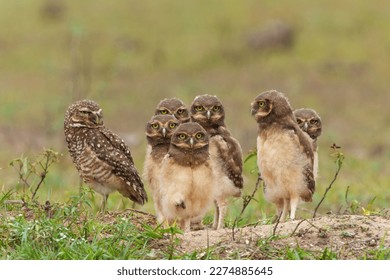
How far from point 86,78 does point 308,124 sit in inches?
534

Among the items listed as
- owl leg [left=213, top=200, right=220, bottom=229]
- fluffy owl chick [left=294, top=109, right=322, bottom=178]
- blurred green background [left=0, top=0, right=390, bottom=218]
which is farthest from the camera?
blurred green background [left=0, top=0, right=390, bottom=218]

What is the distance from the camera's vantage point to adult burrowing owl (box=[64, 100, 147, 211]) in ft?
25.9

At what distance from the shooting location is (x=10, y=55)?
2642 cm

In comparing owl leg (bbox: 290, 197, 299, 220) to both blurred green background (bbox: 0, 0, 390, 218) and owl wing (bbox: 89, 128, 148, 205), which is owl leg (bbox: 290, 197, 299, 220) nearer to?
owl wing (bbox: 89, 128, 148, 205)

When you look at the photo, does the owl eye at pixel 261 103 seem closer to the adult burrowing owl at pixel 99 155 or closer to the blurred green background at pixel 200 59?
the adult burrowing owl at pixel 99 155

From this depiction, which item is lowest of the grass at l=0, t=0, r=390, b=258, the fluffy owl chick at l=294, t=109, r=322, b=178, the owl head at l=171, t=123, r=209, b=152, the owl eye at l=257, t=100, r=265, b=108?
the owl head at l=171, t=123, r=209, b=152

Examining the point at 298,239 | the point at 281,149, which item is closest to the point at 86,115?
the point at 281,149

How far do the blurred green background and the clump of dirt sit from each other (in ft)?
39.2

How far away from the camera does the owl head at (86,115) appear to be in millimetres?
7965

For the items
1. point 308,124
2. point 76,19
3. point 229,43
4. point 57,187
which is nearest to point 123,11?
point 76,19

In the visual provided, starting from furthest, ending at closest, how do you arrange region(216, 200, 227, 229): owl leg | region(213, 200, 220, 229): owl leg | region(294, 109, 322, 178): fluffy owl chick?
1. region(294, 109, 322, 178): fluffy owl chick
2. region(213, 200, 220, 229): owl leg
3. region(216, 200, 227, 229): owl leg

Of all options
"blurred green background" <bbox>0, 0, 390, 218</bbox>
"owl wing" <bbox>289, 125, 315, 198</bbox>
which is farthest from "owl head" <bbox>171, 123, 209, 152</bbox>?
"blurred green background" <bbox>0, 0, 390, 218</bbox>

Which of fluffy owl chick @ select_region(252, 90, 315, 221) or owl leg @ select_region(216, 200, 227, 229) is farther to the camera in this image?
owl leg @ select_region(216, 200, 227, 229)

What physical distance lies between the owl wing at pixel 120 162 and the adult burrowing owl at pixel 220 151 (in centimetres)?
75
